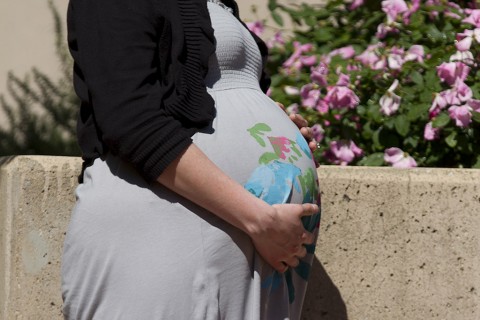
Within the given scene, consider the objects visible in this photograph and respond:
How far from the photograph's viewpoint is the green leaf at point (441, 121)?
Answer: 12.7ft

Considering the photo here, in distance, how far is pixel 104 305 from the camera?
2.23 m

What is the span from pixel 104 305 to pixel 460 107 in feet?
6.59

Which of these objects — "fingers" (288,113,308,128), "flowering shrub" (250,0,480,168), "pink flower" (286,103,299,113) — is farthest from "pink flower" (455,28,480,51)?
"fingers" (288,113,308,128)

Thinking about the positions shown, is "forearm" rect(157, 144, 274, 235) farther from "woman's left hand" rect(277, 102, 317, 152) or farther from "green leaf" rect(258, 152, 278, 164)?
"woman's left hand" rect(277, 102, 317, 152)

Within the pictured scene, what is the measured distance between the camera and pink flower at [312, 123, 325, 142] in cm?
414

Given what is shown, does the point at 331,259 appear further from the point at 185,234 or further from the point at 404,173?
the point at 185,234

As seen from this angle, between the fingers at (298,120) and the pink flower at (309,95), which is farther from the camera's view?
the pink flower at (309,95)

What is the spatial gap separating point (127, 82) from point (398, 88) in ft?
6.91

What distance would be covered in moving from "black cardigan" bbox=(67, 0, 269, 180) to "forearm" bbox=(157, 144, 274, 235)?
1.0 inches

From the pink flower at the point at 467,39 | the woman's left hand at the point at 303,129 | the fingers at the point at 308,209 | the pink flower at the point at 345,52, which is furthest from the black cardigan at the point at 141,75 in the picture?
the pink flower at the point at 345,52

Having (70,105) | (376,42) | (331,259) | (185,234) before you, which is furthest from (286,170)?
(70,105)

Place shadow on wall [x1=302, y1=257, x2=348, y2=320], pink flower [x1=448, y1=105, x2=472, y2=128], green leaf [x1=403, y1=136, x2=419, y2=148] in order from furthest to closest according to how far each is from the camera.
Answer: green leaf [x1=403, y1=136, x2=419, y2=148]
pink flower [x1=448, y1=105, x2=472, y2=128]
shadow on wall [x1=302, y1=257, x2=348, y2=320]

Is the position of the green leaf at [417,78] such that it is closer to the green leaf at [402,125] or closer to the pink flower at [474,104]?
the green leaf at [402,125]

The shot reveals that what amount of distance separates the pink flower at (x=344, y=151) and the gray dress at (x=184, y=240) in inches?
64.6
